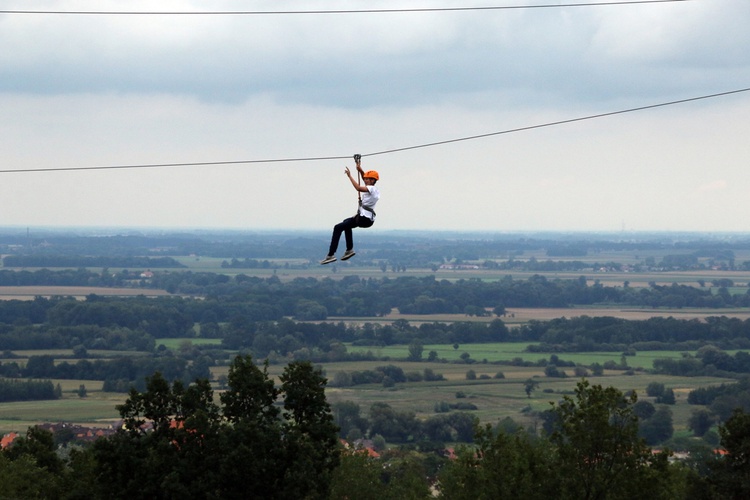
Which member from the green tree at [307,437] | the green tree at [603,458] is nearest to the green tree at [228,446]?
the green tree at [307,437]

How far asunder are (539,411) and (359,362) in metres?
47.0

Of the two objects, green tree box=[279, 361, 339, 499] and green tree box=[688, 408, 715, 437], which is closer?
green tree box=[279, 361, 339, 499]

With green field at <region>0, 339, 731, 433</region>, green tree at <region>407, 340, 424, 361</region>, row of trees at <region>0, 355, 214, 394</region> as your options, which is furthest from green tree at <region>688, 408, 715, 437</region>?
row of trees at <region>0, 355, 214, 394</region>

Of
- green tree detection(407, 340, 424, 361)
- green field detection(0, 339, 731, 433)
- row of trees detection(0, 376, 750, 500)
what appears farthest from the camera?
green tree detection(407, 340, 424, 361)

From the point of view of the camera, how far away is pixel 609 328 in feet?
567

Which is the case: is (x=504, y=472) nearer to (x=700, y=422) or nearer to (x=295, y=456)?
(x=295, y=456)

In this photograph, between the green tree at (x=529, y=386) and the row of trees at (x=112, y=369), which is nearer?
the green tree at (x=529, y=386)

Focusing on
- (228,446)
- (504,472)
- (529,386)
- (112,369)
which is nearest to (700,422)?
(529,386)

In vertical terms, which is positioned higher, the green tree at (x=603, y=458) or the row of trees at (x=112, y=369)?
the green tree at (x=603, y=458)

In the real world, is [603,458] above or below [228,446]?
below

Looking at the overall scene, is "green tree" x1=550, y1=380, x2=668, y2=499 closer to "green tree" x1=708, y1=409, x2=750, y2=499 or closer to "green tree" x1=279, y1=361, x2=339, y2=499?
"green tree" x1=708, y1=409, x2=750, y2=499

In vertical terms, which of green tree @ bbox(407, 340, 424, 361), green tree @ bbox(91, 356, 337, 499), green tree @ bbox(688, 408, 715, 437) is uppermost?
green tree @ bbox(91, 356, 337, 499)

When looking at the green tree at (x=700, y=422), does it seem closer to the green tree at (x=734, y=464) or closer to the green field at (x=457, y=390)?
the green field at (x=457, y=390)

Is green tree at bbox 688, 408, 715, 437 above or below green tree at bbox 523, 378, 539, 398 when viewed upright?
below
